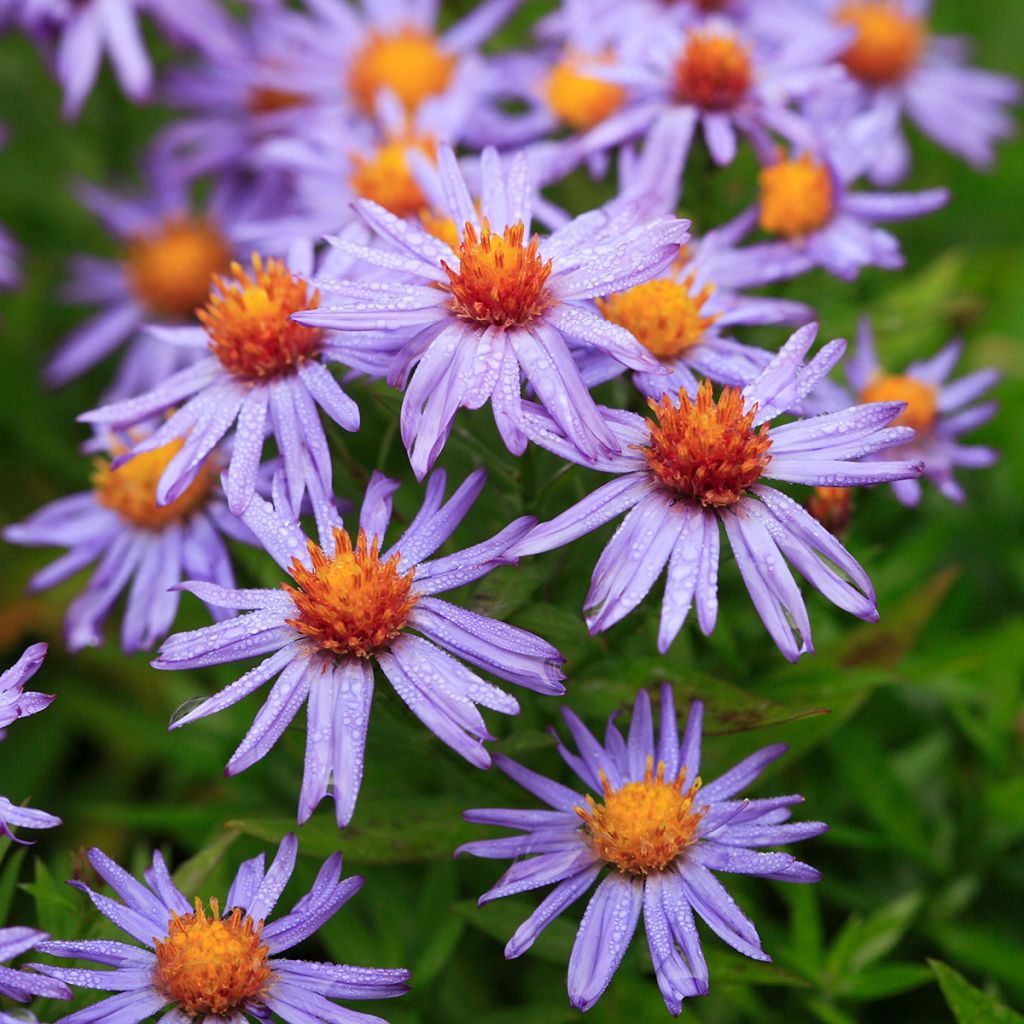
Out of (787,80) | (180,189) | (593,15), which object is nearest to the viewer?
(787,80)

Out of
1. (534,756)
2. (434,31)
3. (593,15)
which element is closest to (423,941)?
(534,756)

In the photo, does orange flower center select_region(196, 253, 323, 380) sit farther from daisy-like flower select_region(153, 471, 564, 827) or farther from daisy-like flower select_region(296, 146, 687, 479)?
daisy-like flower select_region(153, 471, 564, 827)

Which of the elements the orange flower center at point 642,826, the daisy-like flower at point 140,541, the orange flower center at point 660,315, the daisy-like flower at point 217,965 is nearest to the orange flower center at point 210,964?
the daisy-like flower at point 217,965

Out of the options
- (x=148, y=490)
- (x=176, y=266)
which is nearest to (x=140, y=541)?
(x=148, y=490)

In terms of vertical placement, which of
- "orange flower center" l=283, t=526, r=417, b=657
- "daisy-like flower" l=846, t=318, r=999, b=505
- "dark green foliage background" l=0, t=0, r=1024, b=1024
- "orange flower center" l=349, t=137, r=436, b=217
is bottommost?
"dark green foliage background" l=0, t=0, r=1024, b=1024

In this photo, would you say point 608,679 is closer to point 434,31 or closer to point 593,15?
point 593,15

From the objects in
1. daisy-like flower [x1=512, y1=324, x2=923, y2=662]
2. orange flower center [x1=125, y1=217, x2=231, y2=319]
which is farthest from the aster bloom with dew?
orange flower center [x1=125, y1=217, x2=231, y2=319]

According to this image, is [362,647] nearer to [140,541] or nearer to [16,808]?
[16,808]
